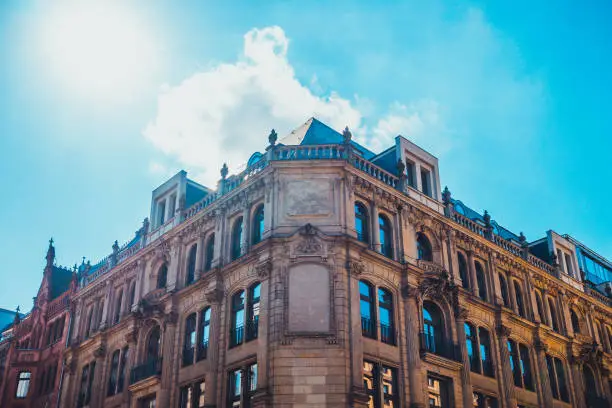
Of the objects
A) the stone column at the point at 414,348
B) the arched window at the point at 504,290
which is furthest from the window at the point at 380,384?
the arched window at the point at 504,290

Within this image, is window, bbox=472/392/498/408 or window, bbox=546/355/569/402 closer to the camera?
window, bbox=472/392/498/408

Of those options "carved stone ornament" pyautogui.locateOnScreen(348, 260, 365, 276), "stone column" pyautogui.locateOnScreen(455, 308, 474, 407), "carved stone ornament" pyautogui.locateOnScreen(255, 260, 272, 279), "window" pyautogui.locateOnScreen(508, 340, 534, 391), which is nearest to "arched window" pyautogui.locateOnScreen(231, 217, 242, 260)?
"carved stone ornament" pyautogui.locateOnScreen(255, 260, 272, 279)

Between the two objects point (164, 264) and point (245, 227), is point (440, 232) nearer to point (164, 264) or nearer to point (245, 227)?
point (245, 227)

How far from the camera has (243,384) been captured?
98.8 ft

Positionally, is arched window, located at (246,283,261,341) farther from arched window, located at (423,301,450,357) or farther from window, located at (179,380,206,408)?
arched window, located at (423,301,450,357)

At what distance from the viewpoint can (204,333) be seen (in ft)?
113

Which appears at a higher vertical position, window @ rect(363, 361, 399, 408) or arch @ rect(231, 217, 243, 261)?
arch @ rect(231, 217, 243, 261)

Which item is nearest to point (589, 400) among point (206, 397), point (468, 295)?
point (468, 295)

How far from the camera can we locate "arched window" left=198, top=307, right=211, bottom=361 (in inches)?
1329

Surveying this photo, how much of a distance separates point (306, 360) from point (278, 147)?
11.2m

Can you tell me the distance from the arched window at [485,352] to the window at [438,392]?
12.0 feet

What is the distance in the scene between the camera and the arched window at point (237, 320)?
3192cm

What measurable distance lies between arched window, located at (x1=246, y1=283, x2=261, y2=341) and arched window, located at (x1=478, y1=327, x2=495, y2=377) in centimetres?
1311

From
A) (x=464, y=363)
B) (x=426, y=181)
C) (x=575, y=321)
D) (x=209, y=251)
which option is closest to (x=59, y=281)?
(x=209, y=251)
